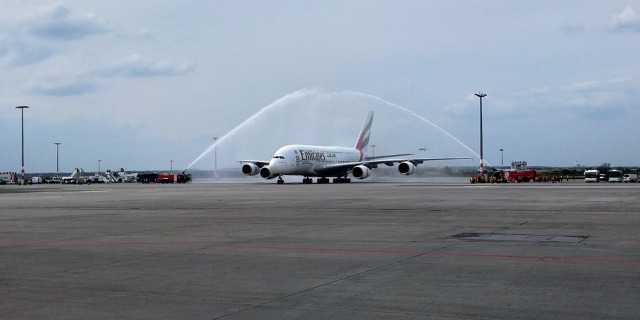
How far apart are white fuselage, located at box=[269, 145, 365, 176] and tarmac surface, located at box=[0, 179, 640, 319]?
5178 cm

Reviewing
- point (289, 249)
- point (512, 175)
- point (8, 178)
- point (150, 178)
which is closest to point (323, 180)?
point (512, 175)

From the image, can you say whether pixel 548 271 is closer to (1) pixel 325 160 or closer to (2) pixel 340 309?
(2) pixel 340 309

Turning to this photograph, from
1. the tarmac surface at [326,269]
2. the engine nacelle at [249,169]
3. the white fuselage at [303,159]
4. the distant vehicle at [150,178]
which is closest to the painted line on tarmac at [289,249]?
the tarmac surface at [326,269]

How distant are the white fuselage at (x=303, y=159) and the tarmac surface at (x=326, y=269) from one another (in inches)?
2039

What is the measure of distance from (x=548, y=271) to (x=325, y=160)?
70283mm

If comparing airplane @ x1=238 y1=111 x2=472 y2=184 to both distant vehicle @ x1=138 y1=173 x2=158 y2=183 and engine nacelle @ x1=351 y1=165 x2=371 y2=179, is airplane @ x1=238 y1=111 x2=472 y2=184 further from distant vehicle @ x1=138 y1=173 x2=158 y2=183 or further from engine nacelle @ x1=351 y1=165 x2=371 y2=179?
distant vehicle @ x1=138 y1=173 x2=158 y2=183

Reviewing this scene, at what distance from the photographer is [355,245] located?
48.7ft

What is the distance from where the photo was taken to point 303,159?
7606 cm

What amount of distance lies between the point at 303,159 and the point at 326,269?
64773 millimetres

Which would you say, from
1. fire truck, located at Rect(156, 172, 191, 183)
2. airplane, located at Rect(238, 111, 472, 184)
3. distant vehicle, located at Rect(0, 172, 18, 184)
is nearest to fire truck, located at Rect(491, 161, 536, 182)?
airplane, located at Rect(238, 111, 472, 184)

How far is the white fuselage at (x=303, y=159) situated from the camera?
241 feet

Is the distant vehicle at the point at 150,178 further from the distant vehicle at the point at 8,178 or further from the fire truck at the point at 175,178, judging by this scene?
the distant vehicle at the point at 8,178

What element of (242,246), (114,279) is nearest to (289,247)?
(242,246)

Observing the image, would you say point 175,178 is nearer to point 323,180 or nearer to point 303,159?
point 323,180
